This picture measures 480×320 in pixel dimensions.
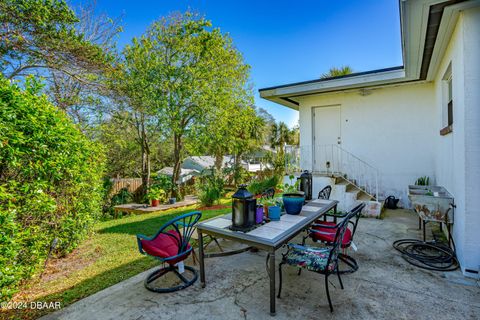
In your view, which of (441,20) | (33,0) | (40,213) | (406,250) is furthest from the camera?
(33,0)

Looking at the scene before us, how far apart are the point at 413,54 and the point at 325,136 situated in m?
3.38

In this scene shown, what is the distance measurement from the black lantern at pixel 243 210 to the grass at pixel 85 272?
1615 mm

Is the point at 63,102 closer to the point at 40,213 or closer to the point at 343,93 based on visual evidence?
the point at 40,213

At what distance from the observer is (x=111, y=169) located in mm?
12742

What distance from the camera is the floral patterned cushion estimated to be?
2232mm

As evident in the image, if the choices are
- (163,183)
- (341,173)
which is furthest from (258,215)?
(163,183)

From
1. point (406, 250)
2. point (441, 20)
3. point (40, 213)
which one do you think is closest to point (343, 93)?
point (441, 20)

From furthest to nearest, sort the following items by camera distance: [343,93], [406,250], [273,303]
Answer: [343,93] → [406,250] → [273,303]

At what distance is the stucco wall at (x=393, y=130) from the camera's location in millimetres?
6062

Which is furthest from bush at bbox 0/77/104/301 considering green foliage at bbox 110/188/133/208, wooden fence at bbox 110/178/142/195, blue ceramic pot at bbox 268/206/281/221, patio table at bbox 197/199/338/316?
wooden fence at bbox 110/178/142/195

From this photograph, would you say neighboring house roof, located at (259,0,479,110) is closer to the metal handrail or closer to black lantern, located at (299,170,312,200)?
the metal handrail

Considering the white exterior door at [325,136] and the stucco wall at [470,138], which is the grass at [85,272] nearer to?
the stucco wall at [470,138]

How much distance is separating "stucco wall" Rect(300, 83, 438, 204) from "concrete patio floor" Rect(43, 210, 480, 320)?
4.07 meters

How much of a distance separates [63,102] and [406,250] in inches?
342
